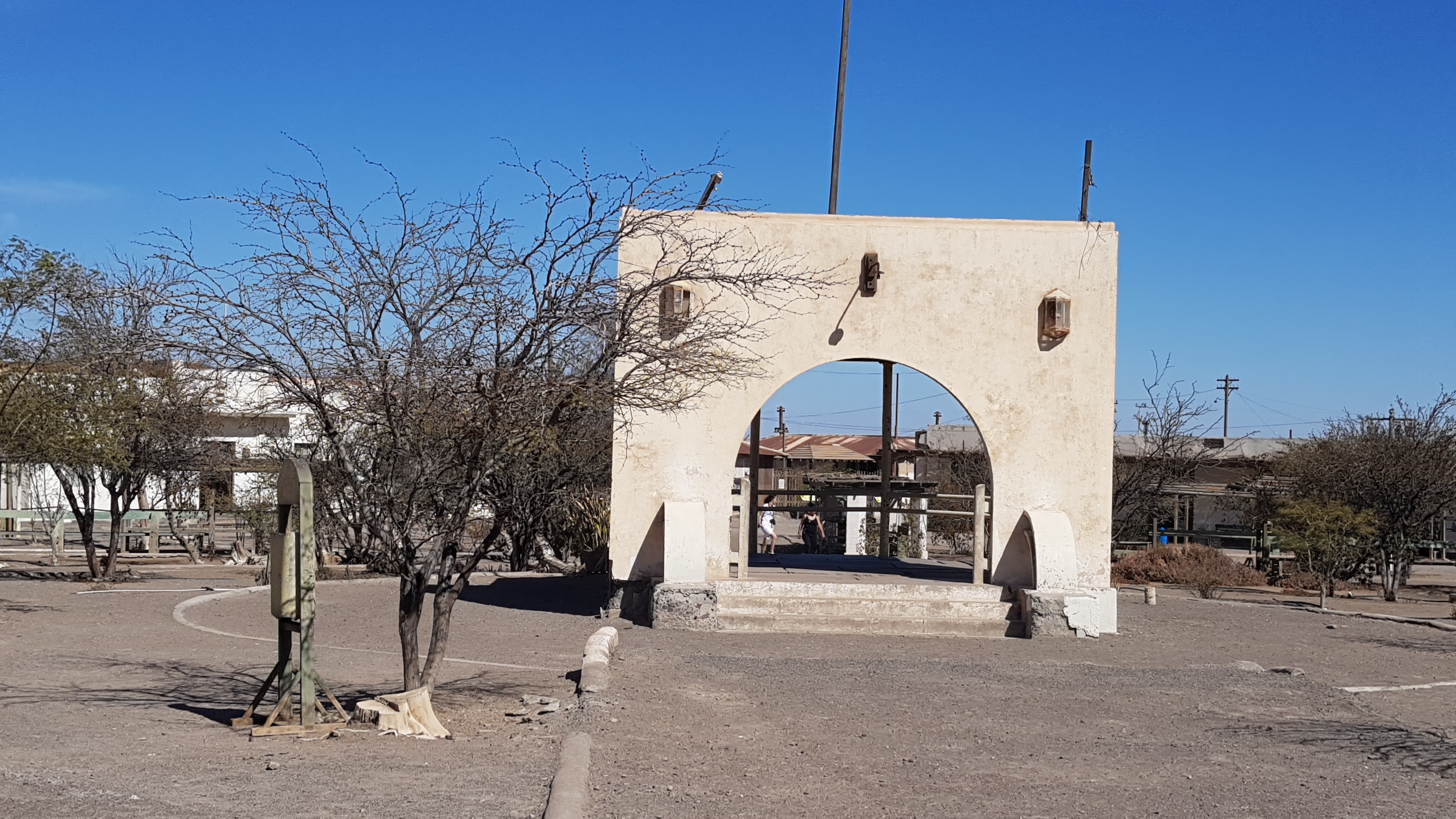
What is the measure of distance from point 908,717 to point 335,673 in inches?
179

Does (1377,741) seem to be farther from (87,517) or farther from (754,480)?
(87,517)

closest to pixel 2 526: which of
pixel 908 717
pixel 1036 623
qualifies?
pixel 1036 623

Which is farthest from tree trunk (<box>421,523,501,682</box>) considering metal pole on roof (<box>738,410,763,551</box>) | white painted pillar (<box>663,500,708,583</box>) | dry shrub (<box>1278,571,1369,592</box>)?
dry shrub (<box>1278,571,1369,592</box>)

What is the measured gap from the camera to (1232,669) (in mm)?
11414

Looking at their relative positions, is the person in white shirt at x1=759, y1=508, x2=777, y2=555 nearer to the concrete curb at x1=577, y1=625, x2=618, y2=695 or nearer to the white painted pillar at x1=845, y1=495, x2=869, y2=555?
the white painted pillar at x1=845, y1=495, x2=869, y2=555

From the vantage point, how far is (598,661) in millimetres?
10531

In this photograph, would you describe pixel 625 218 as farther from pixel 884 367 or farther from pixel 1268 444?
pixel 1268 444

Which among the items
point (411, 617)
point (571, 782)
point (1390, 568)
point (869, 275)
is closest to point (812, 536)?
point (1390, 568)

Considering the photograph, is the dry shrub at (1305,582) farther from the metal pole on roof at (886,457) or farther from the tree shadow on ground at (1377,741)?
the tree shadow on ground at (1377,741)

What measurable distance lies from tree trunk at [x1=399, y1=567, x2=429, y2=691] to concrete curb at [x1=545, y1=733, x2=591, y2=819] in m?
1.32

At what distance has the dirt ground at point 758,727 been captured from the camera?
6.17 m

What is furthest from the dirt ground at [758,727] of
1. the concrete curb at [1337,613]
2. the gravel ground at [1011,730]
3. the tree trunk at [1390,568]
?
the tree trunk at [1390,568]

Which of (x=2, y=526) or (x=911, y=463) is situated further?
(x=911, y=463)

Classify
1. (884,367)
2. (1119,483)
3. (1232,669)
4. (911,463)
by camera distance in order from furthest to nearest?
(911,463) → (1119,483) → (884,367) → (1232,669)
